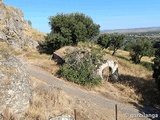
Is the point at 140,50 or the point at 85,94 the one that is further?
the point at 140,50

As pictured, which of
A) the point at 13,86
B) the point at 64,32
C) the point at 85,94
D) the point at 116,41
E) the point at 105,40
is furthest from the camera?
the point at 105,40

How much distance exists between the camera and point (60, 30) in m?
34.1

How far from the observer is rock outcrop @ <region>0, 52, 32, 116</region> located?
9.98m

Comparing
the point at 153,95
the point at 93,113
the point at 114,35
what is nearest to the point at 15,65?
the point at 93,113

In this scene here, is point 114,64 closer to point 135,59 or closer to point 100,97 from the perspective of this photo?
point 100,97

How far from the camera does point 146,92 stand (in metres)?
22.5

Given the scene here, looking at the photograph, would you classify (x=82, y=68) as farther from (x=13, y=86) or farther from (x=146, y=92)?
(x=13, y=86)

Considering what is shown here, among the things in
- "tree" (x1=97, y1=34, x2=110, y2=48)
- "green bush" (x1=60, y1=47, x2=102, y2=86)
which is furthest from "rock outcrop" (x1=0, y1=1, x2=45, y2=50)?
"tree" (x1=97, y1=34, x2=110, y2=48)

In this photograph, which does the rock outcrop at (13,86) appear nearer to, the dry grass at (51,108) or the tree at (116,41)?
the dry grass at (51,108)

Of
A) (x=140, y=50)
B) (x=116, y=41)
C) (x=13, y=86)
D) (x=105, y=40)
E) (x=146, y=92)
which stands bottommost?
(x=146, y=92)

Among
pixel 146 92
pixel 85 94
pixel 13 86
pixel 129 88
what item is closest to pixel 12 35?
pixel 85 94

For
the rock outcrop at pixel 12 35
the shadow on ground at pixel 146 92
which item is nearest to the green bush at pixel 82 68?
the shadow on ground at pixel 146 92

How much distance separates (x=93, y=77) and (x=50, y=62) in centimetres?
700

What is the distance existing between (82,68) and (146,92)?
22.0 feet
